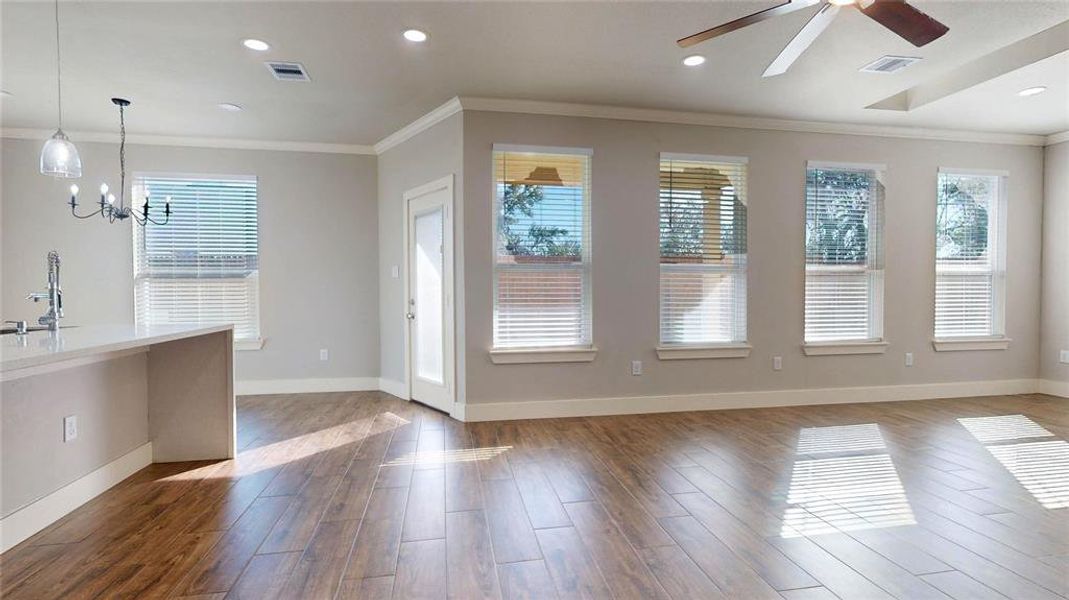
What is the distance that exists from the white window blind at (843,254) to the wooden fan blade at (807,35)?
2.56 metres

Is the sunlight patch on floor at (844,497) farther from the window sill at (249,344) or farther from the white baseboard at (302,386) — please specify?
the window sill at (249,344)

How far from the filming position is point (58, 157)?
2699mm

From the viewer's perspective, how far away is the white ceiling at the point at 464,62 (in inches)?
114

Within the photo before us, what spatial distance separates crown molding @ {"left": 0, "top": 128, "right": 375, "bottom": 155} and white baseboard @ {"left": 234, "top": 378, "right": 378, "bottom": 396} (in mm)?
2520

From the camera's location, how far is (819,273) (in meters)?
4.94

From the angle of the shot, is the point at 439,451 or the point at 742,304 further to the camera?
the point at 742,304

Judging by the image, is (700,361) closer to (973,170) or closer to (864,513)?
(864,513)

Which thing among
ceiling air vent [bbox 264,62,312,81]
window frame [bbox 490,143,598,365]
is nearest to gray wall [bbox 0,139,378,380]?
ceiling air vent [bbox 264,62,312,81]

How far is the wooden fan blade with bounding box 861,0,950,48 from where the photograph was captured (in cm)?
217

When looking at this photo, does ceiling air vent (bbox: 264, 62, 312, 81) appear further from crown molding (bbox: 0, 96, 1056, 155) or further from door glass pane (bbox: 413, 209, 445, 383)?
door glass pane (bbox: 413, 209, 445, 383)

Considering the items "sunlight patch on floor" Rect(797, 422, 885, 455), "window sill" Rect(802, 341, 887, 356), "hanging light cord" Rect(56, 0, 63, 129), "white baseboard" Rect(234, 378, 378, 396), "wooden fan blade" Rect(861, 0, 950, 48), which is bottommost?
"sunlight patch on floor" Rect(797, 422, 885, 455)

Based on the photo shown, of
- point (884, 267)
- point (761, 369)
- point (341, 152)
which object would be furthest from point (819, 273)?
point (341, 152)

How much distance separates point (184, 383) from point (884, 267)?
6.09 metres

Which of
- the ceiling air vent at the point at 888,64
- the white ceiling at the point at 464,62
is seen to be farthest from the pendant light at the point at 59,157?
the ceiling air vent at the point at 888,64
